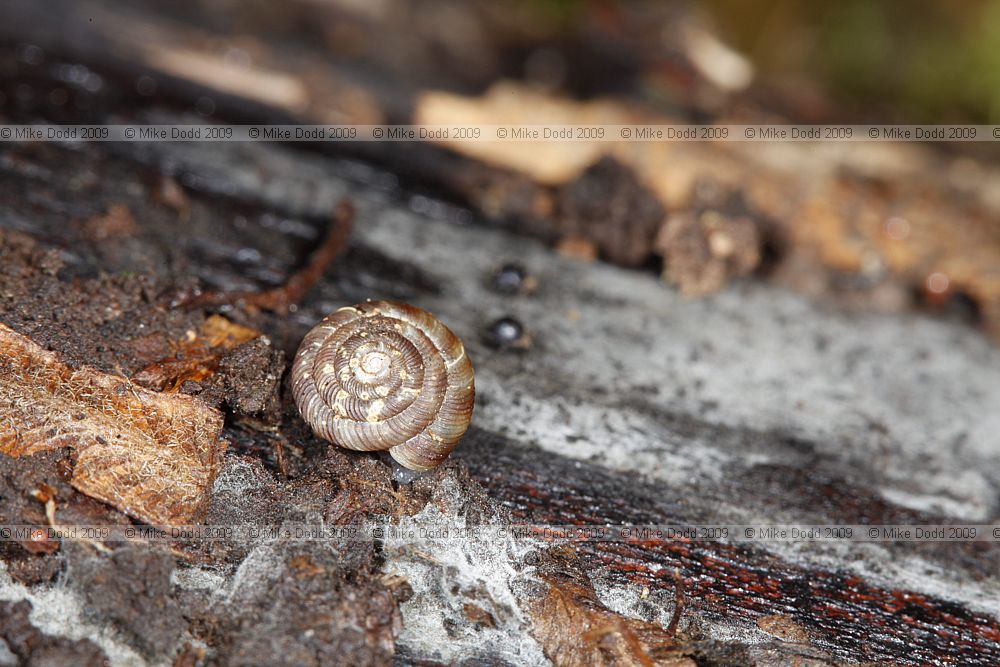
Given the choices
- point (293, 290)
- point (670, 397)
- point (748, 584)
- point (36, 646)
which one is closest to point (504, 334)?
point (670, 397)

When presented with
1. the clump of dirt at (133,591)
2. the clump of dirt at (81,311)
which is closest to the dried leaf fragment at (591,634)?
the clump of dirt at (133,591)

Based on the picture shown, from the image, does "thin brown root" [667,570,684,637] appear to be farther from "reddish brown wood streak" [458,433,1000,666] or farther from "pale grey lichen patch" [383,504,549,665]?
"pale grey lichen patch" [383,504,549,665]

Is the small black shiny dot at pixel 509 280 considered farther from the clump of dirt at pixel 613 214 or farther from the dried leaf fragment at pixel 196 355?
the dried leaf fragment at pixel 196 355

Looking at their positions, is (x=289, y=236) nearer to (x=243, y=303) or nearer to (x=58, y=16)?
(x=243, y=303)

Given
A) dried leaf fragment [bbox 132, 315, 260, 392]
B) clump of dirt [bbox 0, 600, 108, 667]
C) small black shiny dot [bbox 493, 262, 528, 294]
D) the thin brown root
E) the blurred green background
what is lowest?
clump of dirt [bbox 0, 600, 108, 667]

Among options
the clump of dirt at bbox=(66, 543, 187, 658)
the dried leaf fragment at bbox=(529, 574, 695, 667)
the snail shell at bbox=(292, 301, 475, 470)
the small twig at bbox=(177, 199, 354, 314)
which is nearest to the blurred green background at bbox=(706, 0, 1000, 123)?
the small twig at bbox=(177, 199, 354, 314)

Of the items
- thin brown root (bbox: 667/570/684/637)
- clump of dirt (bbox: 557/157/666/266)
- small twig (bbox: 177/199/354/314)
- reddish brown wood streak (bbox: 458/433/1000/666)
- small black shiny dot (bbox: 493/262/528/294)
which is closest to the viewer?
thin brown root (bbox: 667/570/684/637)

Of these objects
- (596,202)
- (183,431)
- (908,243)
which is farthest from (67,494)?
(908,243)
